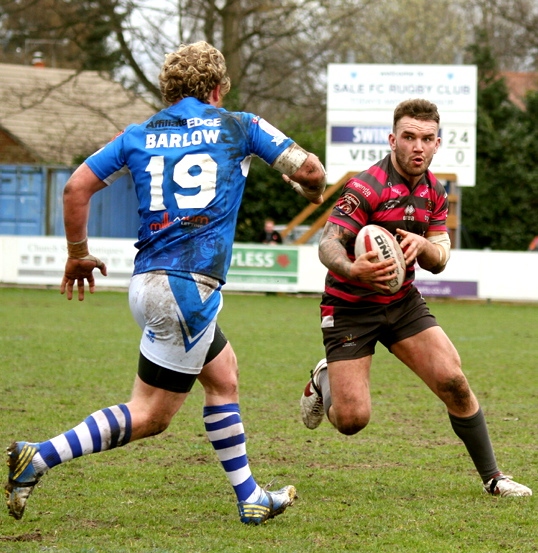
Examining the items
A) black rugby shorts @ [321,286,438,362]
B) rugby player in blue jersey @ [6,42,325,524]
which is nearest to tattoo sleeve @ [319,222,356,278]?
black rugby shorts @ [321,286,438,362]

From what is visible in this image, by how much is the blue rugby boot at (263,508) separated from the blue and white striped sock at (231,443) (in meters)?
0.03

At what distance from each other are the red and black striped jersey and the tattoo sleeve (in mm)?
39

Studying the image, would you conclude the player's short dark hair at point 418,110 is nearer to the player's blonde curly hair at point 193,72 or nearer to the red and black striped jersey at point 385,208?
the red and black striped jersey at point 385,208

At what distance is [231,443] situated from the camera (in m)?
4.76

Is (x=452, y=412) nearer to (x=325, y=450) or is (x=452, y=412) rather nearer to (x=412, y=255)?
(x=412, y=255)

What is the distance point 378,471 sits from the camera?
600cm

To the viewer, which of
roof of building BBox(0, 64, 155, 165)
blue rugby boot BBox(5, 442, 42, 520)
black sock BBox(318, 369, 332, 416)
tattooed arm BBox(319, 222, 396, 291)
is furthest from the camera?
roof of building BBox(0, 64, 155, 165)

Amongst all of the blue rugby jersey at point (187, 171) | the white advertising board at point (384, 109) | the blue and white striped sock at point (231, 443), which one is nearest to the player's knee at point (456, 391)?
the blue and white striped sock at point (231, 443)

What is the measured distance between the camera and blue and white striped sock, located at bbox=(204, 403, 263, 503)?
476 centimetres

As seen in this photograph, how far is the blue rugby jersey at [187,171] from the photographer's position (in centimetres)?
446

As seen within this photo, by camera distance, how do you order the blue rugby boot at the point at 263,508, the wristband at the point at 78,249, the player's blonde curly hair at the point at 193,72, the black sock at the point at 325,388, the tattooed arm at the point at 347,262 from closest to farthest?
1. the player's blonde curly hair at the point at 193,72
2. the wristband at the point at 78,249
3. the blue rugby boot at the point at 263,508
4. the tattooed arm at the point at 347,262
5. the black sock at the point at 325,388

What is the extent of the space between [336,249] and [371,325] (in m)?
0.51

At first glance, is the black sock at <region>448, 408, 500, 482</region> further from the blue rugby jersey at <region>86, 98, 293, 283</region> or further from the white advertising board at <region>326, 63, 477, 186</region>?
the white advertising board at <region>326, 63, 477, 186</region>

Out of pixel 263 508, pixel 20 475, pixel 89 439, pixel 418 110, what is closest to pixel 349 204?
pixel 418 110
